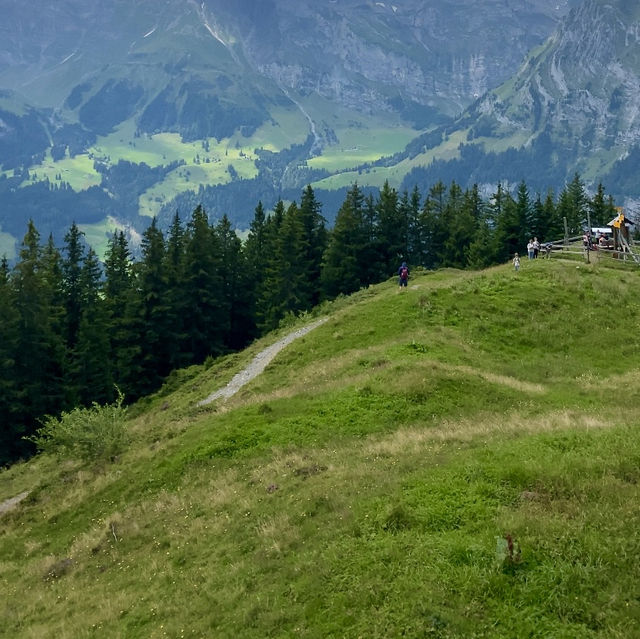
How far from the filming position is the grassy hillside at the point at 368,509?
41.5 ft

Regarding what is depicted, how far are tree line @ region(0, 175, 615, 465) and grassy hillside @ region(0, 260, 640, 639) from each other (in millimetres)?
23494

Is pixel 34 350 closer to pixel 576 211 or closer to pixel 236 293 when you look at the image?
pixel 236 293

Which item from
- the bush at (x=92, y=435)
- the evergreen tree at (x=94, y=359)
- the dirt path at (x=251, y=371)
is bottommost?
the evergreen tree at (x=94, y=359)

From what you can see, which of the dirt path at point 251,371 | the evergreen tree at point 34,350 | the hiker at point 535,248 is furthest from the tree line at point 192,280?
the dirt path at point 251,371

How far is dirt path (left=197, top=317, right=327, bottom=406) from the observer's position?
1481 inches

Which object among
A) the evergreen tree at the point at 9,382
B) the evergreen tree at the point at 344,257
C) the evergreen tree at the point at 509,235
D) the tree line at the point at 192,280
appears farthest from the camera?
the evergreen tree at the point at 509,235

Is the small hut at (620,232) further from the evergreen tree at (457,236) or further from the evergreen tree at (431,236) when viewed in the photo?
the evergreen tree at (431,236)

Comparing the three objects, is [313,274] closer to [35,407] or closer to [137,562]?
[35,407]

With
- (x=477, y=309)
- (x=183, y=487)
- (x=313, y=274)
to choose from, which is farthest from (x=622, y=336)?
(x=313, y=274)

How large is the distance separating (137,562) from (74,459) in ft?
51.9

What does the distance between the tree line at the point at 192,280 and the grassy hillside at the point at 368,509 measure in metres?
23.5

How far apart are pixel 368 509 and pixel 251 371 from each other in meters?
26.3

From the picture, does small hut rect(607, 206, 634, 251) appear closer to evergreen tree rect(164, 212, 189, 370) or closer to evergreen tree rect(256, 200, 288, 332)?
evergreen tree rect(256, 200, 288, 332)

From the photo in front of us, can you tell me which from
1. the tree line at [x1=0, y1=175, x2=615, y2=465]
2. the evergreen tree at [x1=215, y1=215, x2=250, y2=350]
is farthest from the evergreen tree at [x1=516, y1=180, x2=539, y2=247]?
the evergreen tree at [x1=215, y1=215, x2=250, y2=350]
